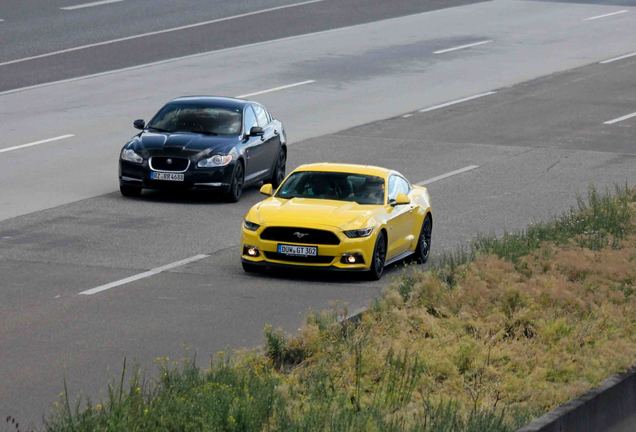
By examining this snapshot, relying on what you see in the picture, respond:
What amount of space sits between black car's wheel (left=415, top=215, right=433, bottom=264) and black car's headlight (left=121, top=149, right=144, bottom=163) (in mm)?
5688

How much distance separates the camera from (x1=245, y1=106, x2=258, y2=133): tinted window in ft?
88.7

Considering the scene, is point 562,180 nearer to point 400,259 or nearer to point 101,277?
point 400,259

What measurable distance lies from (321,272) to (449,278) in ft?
8.52

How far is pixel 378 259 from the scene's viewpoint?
19844 mm

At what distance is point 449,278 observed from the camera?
17984mm

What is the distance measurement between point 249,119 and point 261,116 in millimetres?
615

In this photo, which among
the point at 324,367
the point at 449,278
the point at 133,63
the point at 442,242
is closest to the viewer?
the point at 324,367

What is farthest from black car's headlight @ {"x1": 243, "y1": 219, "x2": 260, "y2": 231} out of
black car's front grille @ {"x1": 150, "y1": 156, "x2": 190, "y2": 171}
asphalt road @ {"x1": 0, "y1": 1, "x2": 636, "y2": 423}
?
black car's front grille @ {"x1": 150, "y1": 156, "x2": 190, "y2": 171}

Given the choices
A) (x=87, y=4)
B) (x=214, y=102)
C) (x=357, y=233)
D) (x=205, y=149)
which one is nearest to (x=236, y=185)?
(x=205, y=149)

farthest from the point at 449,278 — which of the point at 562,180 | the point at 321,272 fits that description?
the point at 562,180

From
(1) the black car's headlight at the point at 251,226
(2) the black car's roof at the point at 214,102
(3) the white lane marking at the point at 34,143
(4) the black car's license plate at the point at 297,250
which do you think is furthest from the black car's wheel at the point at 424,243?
(3) the white lane marking at the point at 34,143

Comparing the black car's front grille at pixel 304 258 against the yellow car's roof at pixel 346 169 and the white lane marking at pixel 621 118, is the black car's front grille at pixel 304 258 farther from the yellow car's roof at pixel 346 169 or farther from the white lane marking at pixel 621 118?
the white lane marking at pixel 621 118

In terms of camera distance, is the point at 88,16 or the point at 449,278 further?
the point at 88,16

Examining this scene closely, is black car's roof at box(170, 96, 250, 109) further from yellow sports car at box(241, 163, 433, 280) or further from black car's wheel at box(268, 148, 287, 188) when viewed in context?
yellow sports car at box(241, 163, 433, 280)
